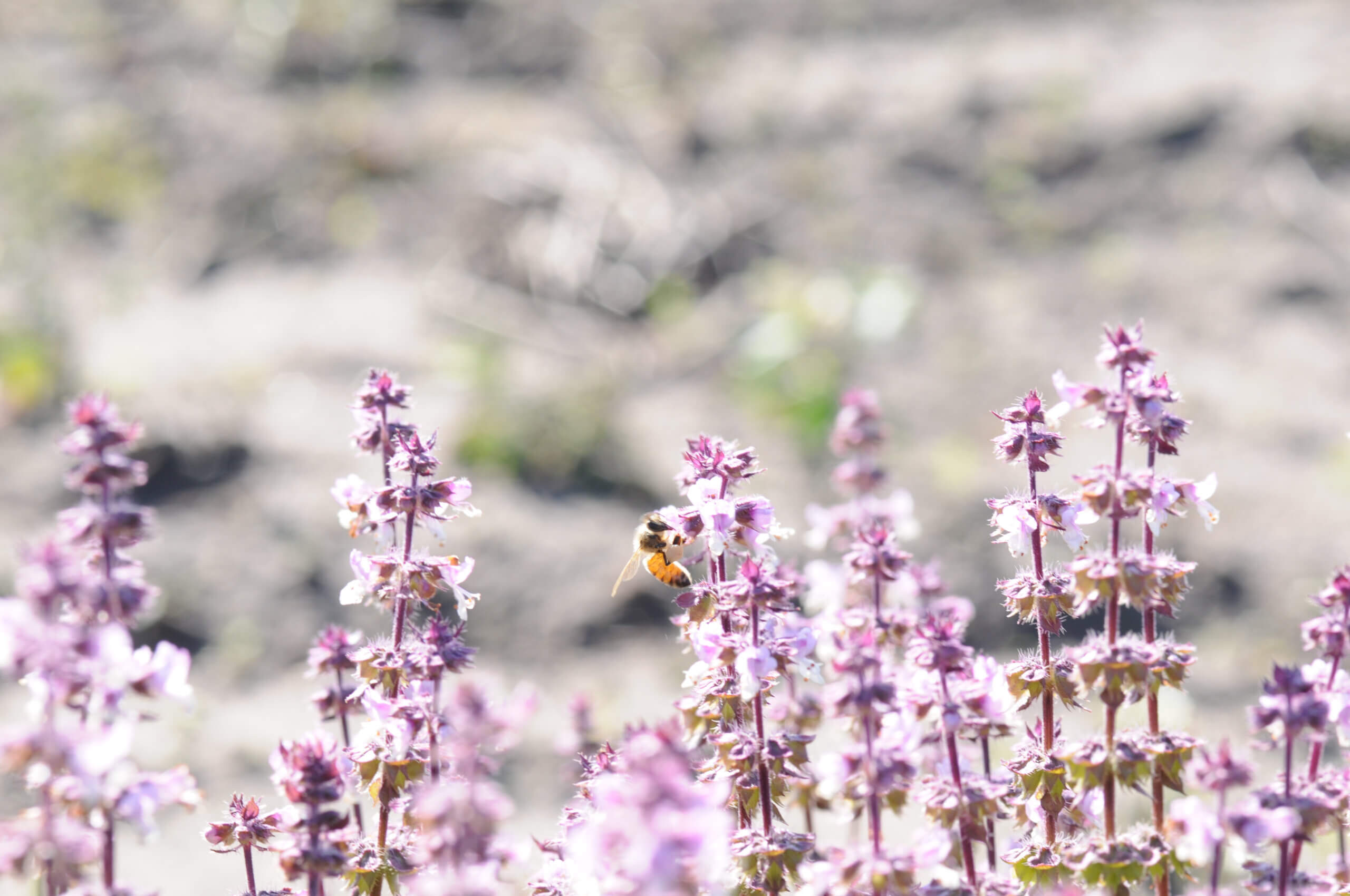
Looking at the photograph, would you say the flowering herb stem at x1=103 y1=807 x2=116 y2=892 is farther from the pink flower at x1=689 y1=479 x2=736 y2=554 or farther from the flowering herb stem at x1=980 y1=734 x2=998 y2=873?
the flowering herb stem at x1=980 y1=734 x2=998 y2=873

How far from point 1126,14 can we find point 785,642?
9.50 meters

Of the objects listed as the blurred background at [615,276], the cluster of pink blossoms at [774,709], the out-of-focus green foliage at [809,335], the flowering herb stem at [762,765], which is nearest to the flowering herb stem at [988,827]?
Result: the cluster of pink blossoms at [774,709]

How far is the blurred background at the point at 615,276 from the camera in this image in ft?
21.4

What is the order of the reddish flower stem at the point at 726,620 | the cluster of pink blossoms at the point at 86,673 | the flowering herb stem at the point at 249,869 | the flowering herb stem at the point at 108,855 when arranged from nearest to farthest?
the cluster of pink blossoms at the point at 86,673 < the flowering herb stem at the point at 108,855 < the flowering herb stem at the point at 249,869 < the reddish flower stem at the point at 726,620

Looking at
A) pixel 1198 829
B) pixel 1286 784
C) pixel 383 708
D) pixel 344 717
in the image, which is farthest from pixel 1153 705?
pixel 344 717

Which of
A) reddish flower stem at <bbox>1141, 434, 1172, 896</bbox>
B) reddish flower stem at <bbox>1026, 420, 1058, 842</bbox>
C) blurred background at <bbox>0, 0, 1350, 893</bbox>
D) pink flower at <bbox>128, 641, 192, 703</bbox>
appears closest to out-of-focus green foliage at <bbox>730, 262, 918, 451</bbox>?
blurred background at <bbox>0, 0, 1350, 893</bbox>

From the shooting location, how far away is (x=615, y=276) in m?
8.58

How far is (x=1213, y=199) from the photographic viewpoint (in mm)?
8742

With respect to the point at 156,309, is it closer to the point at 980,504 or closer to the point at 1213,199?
the point at 980,504

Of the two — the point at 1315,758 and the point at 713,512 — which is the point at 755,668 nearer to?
the point at 713,512

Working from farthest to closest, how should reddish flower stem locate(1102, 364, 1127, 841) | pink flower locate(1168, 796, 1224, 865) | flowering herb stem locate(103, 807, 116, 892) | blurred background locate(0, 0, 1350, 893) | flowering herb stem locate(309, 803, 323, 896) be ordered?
blurred background locate(0, 0, 1350, 893)
reddish flower stem locate(1102, 364, 1127, 841)
flowering herb stem locate(309, 803, 323, 896)
pink flower locate(1168, 796, 1224, 865)
flowering herb stem locate(103, 807, 116, 892)

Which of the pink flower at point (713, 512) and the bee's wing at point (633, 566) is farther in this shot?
the bee's wing at point (633, 566)

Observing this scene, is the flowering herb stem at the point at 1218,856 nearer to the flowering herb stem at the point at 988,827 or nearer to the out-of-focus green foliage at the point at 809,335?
the flowering herb stem at the point at 988,827

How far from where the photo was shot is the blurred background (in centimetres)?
652
